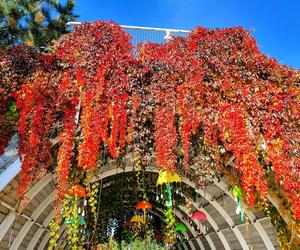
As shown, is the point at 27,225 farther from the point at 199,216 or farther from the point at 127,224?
the point at 127,224

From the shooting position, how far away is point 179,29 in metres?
9.88

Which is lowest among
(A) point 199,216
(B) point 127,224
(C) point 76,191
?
(C) point 76,191

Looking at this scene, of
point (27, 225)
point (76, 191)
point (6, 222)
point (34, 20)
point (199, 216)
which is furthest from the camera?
point (34, 20)

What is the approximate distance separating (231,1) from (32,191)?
805 centimetres

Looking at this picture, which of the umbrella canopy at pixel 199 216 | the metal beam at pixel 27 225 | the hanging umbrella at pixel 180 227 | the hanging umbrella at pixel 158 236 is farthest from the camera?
the hanging umbrella at pixel 158 236

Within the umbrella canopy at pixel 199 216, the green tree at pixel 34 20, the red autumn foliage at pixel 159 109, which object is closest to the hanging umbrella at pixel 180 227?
the umbrella canopy at pixel 199 216

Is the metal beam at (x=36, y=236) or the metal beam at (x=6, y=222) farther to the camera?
the metal beam at (x=36, y=236)

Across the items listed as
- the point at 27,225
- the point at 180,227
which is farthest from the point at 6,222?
the point at 180,227

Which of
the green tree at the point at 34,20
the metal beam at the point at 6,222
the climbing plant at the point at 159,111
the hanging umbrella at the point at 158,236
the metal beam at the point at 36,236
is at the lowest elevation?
the metal beam at the point at 6,222

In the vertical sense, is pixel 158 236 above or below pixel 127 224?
above

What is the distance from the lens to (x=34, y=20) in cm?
1719

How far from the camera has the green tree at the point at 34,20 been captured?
16297 millimetres

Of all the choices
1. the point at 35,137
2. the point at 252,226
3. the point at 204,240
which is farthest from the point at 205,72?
the point at 204,240

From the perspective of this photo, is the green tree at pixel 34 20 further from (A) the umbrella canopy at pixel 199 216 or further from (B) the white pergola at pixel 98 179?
(A) the umbrella canopy at pixel 199 216
